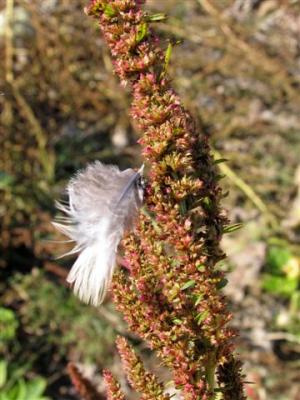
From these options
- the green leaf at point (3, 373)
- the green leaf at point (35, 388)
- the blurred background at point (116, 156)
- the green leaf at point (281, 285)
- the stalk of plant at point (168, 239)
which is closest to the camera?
the stalk of plant at point (168, 239)

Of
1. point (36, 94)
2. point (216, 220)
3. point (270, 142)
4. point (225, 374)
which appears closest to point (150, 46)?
point (216, 220)

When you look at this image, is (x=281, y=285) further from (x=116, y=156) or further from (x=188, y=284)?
(x=188, y=284)

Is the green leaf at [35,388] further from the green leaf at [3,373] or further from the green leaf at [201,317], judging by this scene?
the green leaf at [201,317]

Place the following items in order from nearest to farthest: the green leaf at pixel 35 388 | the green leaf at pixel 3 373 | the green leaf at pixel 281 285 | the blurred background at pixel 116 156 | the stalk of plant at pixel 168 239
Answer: the stalk of plant at pixel 168 239 → the green leaf at pixel 35 388 → the green leaf at pixel 3 373 → the blurred background at pixel 116 156 → the green leaf at pixel 281 285

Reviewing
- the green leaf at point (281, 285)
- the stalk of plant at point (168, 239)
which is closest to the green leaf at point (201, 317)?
the stalk of plant at point (168, 239)

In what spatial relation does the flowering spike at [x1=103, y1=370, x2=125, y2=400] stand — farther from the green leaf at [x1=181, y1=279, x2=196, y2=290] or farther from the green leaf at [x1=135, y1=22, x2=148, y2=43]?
the green leaf at [x1=135, y1=22, x2=148, y2=43]

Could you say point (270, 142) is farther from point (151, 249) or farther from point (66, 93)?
point (151, 249)

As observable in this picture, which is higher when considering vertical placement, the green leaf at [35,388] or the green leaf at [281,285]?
the green leaf at [281,285]

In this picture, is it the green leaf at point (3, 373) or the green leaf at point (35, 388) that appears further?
the green leaf at point (3, 373)

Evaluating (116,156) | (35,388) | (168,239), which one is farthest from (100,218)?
(116,156)
